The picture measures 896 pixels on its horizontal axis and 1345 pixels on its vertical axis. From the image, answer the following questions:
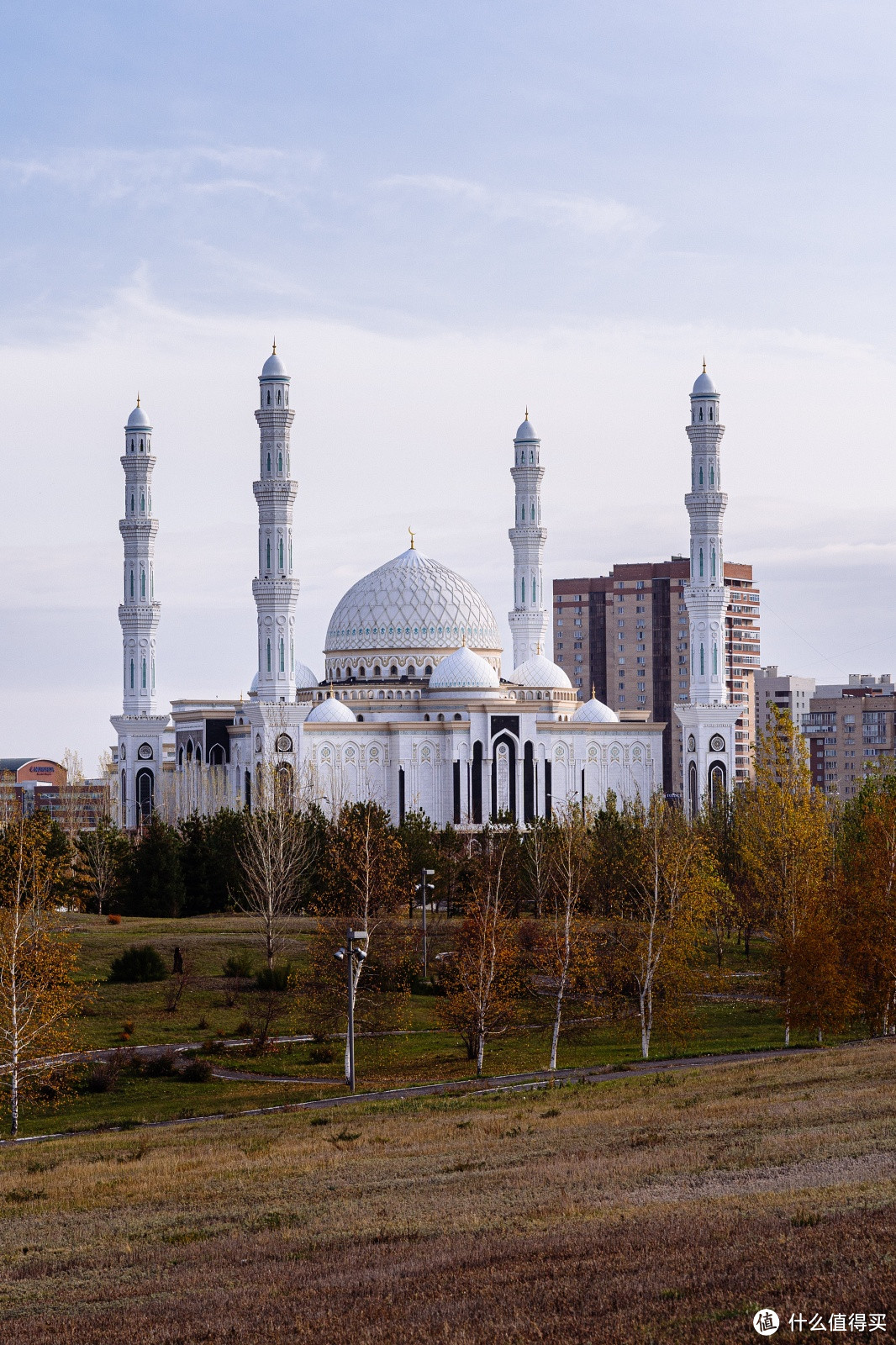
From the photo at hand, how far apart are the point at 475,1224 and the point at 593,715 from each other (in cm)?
7475

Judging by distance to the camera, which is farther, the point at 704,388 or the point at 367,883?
the point at 704,388

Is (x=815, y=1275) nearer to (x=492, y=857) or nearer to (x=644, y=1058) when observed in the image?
(x=644, y=1058)

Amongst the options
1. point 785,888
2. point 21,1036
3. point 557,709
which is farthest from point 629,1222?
point 557,709

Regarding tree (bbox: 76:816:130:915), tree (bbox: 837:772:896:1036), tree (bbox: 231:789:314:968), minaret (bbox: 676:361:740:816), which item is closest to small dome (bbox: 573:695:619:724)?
minaret (bbox: 676:361:740:816)

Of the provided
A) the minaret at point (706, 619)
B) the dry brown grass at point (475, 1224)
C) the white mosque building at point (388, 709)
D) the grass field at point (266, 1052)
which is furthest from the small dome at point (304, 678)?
the dry brown grass at point (475, 1224)

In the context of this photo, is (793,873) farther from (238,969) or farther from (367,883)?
(238,969)

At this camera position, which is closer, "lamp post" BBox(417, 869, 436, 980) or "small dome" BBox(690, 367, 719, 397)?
"lamp post" BBox(417, 869, 436, 980)

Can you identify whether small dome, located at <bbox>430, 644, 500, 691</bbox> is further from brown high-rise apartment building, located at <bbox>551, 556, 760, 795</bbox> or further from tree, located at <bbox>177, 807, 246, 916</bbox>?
brown high-rise apartment building, located at <bbox>551, 556, 760, 795</bbox>

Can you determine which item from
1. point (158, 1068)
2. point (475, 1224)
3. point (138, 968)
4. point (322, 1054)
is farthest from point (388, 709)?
point (475, 1224)

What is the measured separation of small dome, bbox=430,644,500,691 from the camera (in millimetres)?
84625

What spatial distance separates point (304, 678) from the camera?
93.4 metres

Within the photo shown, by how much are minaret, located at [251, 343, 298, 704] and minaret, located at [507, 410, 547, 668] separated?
18.7 metres

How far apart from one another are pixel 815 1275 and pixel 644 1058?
25.3m

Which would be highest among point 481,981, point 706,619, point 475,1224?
point 706,619
